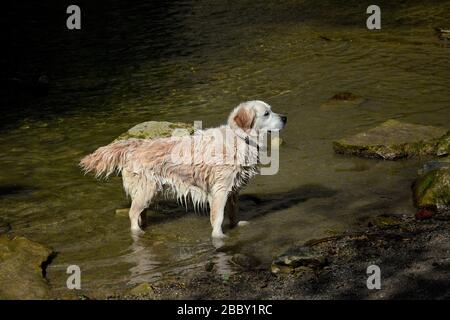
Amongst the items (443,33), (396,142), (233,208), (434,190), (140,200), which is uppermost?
(443,33)

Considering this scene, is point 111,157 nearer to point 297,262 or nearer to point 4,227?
point 4,227

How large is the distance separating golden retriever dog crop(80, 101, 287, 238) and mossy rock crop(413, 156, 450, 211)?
196cm

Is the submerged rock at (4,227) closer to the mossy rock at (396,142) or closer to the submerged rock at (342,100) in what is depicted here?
the mossy rock at (396,142)

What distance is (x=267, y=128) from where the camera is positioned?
9.03m

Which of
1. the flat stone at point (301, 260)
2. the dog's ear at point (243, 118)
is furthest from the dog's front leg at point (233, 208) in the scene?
the flat stone at point (301, 260)

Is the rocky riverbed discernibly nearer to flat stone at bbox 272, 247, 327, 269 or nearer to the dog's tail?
flat stone at bbox 272, 247, 327, 269

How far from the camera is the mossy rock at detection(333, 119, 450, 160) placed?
1102cm

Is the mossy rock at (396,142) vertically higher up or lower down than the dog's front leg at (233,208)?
higher up

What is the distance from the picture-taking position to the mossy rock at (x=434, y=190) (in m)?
8.78

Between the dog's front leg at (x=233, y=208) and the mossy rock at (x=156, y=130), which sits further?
the mossy rock at (x=156, y=130)

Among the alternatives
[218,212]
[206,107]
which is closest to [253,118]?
[218,212]

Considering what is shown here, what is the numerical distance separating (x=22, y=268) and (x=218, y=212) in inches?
95.2

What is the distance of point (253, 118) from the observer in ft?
29.1

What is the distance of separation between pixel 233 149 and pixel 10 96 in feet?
31.5
